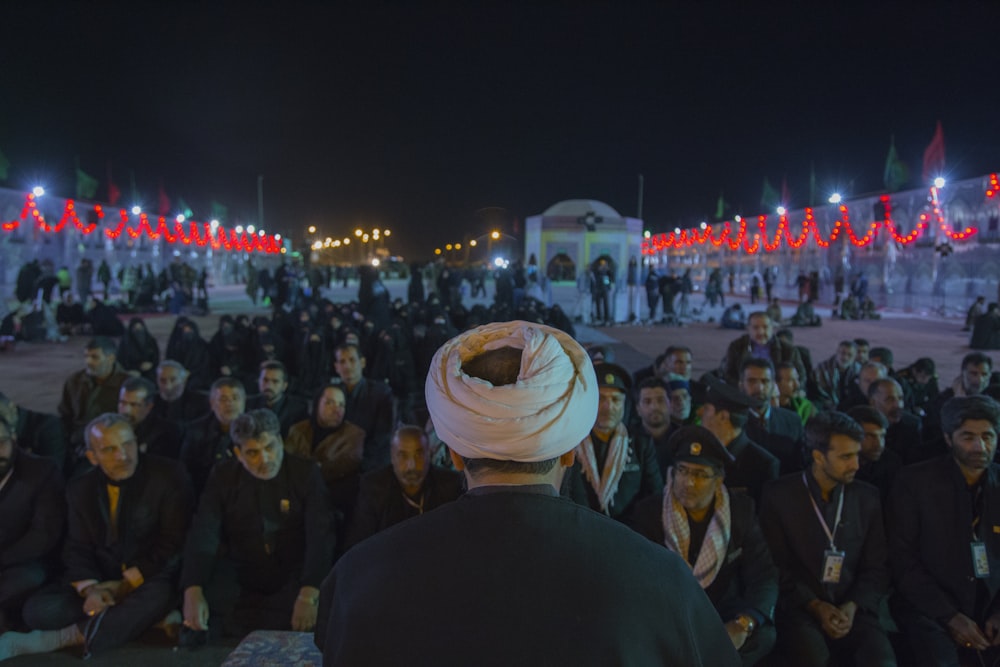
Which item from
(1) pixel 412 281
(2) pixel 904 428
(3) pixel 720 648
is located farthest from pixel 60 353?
(3) pixel 720 648

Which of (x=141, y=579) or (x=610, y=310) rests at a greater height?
(x=610, y=310)

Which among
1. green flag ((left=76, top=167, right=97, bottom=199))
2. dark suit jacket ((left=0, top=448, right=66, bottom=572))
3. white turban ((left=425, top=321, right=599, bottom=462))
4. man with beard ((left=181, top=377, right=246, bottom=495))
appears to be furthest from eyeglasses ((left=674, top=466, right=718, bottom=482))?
green flag ((left=76, top=167, right=97, bottom=199))

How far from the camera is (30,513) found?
13.2ft

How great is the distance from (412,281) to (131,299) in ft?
37.7

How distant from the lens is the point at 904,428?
512 cm

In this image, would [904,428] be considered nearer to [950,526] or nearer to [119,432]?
[950,526]

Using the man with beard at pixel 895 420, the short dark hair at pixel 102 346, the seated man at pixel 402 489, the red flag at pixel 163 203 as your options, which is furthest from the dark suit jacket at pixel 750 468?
the red flag at pixel 163 203

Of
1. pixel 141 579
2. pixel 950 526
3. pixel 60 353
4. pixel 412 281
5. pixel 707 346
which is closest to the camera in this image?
pixel 950 526

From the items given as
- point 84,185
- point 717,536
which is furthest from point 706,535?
point 84,185

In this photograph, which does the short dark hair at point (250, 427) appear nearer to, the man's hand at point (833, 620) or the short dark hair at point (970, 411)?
the man's hand at point (833, 620)

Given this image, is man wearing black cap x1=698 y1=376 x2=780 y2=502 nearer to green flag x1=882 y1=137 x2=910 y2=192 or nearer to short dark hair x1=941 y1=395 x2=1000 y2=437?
short dark hair x1=941 y1=395 x2=1000 y2=437

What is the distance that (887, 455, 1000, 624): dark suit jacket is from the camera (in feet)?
11.4

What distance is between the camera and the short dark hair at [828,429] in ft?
12.0

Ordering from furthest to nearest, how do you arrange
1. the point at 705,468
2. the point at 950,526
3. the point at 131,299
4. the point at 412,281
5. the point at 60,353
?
the point at 131,299 → the point at 412,281 → the point at 60,353 → the point at 950,526 → the point at 705,468
